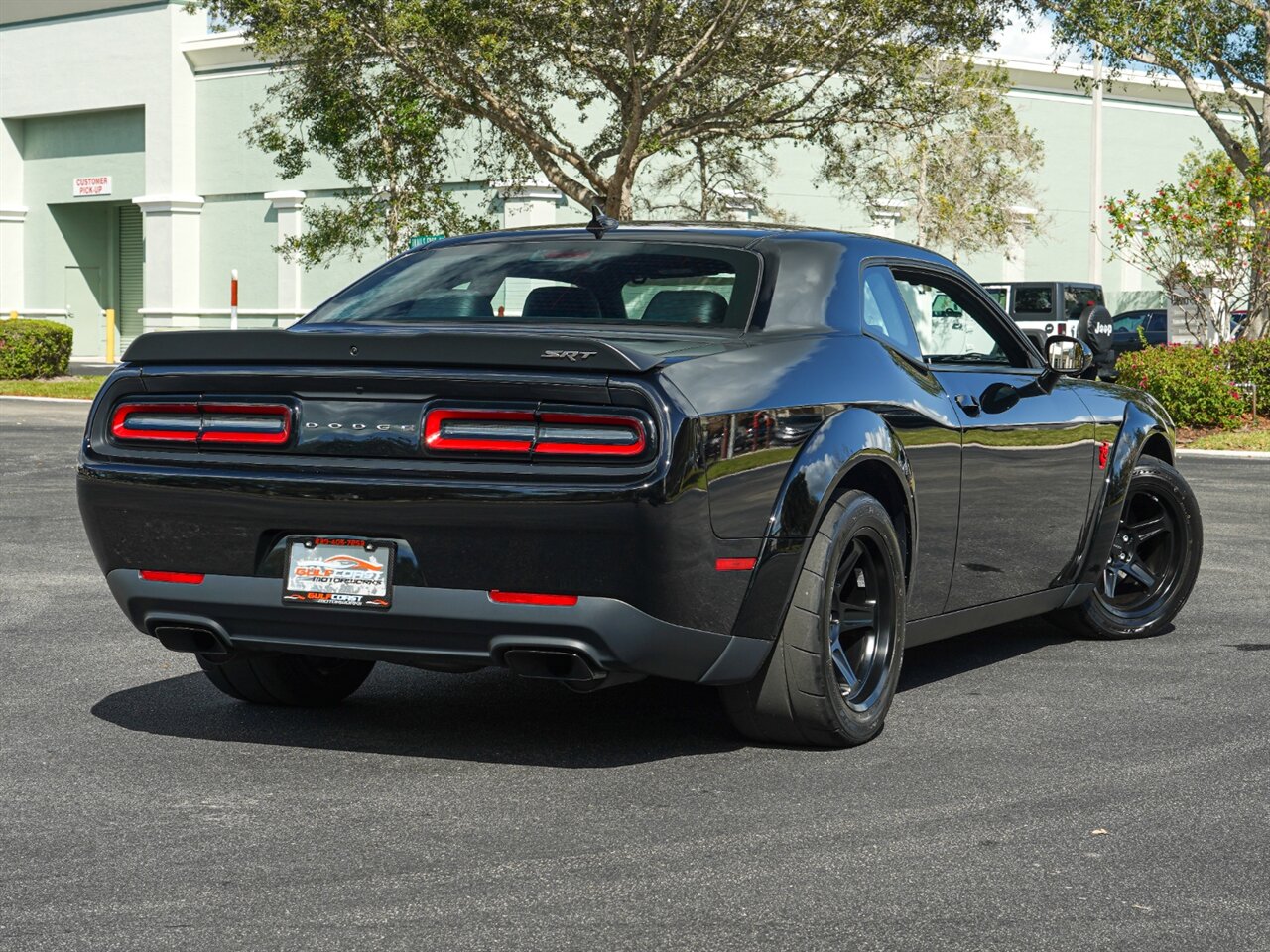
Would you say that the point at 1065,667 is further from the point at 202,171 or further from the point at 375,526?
the point at 202,171

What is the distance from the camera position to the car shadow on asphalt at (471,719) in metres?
5.61

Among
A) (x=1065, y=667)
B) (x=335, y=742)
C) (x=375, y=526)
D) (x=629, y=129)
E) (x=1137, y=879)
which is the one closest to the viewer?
(x=1137, y=879)

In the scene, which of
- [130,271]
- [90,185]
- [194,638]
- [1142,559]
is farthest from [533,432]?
[130,271]

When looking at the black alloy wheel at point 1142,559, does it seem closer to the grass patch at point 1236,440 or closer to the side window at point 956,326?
the side window at point 956,326

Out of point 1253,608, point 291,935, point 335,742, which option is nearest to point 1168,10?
point 1253,608

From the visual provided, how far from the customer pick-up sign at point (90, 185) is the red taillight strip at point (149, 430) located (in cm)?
4140

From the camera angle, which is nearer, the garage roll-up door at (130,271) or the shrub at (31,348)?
the shrub at (31,348)

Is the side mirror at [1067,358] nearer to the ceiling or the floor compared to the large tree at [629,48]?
nearer to the floor

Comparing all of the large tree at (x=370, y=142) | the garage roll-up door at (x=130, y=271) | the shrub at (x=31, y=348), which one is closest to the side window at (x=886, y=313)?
the large tree at (x=370, y=142)

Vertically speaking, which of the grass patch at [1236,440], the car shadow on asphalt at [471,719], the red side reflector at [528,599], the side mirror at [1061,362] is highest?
the side mirror at [1061,362]

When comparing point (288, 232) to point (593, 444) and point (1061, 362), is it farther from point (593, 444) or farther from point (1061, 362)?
point (593, 444)

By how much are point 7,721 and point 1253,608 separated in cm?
562

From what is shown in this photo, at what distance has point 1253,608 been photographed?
8.71m

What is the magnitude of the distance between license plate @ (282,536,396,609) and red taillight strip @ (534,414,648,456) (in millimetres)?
533
